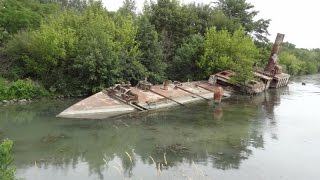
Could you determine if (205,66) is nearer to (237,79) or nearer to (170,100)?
(237,79)

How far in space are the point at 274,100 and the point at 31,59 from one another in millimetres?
22543

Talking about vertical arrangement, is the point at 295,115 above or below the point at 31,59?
below

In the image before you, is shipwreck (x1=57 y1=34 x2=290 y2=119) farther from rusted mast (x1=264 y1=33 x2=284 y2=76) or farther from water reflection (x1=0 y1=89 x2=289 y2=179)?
rusted mast (x1=264 y1=33 x2=284 y2=76)

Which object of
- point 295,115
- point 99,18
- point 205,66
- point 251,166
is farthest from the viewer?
point 205,66

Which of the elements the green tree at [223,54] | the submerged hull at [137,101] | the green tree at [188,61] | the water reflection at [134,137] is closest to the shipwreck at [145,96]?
the submerged hull at [137,101]

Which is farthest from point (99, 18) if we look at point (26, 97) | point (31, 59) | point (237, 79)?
point (237, 79)

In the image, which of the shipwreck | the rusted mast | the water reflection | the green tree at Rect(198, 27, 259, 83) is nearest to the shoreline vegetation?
the green tree at Rect(198, 27, 259, 83)

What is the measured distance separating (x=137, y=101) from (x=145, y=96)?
1547mm

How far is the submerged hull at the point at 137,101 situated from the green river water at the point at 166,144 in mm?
979

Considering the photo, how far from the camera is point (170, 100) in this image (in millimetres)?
32469

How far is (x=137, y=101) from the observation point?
97.3ft

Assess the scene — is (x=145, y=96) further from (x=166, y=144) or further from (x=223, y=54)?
(x=223, y=54)

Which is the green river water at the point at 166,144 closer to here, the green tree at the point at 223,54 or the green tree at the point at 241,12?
the green tree at the point at 223,54

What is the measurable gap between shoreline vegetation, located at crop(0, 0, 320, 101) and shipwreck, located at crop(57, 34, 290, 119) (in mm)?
2410
